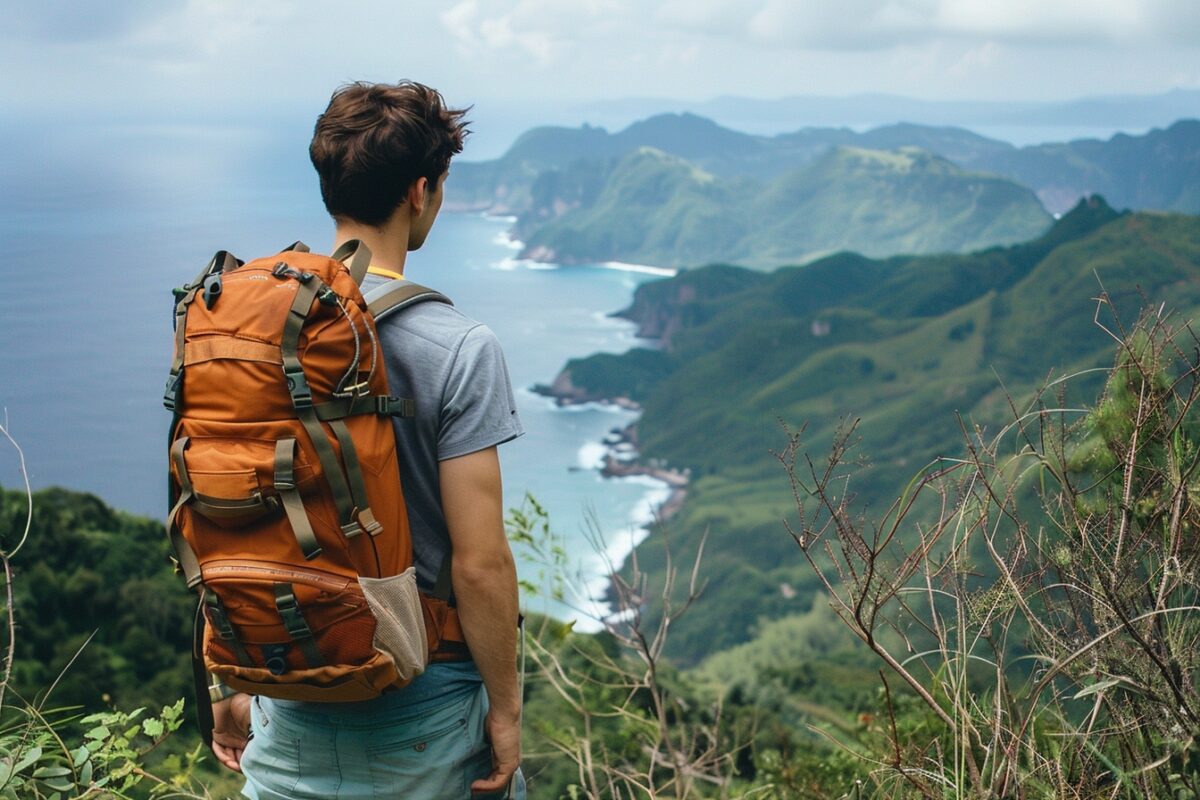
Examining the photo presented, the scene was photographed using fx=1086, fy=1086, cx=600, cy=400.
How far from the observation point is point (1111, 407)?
201cm

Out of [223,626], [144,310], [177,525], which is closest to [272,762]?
[223,626]

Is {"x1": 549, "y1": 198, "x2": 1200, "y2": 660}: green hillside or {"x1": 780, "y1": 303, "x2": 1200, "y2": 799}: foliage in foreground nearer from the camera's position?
{"x1": 780, "y1": 303, "x2": 1200, "y2": 799}: foliage in foreground

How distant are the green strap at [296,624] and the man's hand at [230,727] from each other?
473 mm

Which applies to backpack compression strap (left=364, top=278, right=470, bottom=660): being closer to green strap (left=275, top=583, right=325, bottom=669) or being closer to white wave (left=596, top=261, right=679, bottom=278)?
green strap (left=275, top=583, right=325, bottom=669)

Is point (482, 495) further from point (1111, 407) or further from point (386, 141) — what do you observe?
point (1111, 407)

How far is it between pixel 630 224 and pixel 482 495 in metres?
170

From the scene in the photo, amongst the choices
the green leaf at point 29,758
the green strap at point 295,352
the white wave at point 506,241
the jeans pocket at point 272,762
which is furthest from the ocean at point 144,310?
the white wave at point 506,241

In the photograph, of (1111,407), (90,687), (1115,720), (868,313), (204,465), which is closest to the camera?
(204,465)

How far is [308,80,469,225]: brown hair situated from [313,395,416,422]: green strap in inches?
11.8

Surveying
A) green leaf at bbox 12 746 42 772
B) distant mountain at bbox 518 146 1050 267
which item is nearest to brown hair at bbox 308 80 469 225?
green leaf at bbox 12 746 42 772


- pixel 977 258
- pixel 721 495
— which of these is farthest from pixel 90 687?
pixel 977 258

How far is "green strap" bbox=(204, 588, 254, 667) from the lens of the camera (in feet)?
4.50

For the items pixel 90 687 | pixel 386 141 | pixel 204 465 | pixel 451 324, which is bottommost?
pixel 90 687

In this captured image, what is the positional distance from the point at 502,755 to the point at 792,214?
595ft
